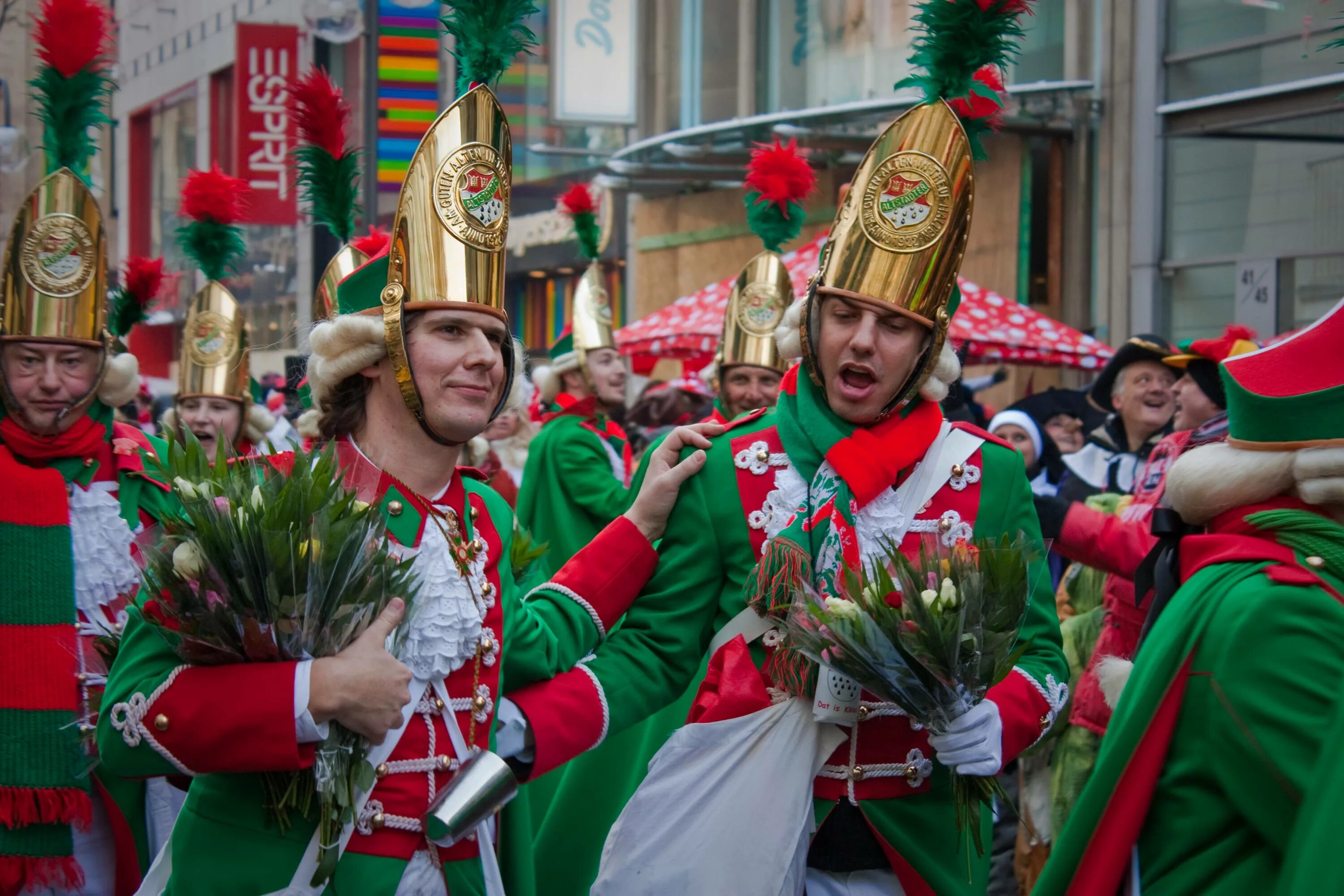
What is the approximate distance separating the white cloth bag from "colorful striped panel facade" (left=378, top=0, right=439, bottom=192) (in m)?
14.6

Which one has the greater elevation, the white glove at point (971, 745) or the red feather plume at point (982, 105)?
the red feather plume at point (982, 105)

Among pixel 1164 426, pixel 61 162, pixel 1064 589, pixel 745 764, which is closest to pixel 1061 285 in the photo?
pixel 1164 426

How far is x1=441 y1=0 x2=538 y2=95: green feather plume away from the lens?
3.15 metres

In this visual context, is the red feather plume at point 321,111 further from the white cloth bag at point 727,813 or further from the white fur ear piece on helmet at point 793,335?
the white cloth bag at point 727,813

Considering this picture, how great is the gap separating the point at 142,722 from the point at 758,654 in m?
1.33

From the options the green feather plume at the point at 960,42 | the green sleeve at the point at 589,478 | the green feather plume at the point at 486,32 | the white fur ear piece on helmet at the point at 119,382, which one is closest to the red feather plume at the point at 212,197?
the white fur ear piece on helmet at the point at 119,382

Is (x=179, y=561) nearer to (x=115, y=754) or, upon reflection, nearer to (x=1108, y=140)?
(x=115, y=754)

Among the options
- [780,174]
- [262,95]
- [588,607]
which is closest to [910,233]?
[588,607]

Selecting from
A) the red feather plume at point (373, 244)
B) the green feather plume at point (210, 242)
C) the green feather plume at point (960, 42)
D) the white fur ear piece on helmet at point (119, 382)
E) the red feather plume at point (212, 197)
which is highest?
the green feather plume at point (960, 42)

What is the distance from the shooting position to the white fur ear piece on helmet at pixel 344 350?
9.95 feet

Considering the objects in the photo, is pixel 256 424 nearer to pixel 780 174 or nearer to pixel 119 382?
pixel 119 382

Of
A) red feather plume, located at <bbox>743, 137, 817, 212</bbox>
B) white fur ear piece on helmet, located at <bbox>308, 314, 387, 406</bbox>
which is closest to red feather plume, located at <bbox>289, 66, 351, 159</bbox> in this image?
white fur ear piece on helmet, located at <bbox>308, 314, 387, 406</bbox>

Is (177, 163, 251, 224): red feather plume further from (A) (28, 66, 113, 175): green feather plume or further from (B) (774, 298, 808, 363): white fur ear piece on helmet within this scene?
(B) (774, 298, 808, 363): white fur ear piece on helmet

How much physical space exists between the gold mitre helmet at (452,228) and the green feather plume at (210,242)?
10.0ft
